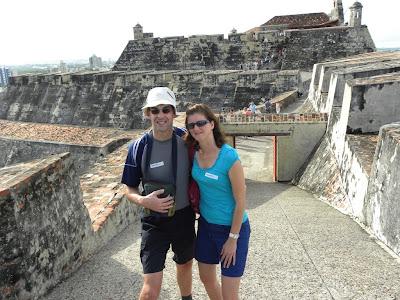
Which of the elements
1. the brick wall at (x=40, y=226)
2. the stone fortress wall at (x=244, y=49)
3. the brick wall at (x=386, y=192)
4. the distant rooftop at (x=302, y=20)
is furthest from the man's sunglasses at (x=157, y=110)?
the distant rooftop at (x=302, y=20)

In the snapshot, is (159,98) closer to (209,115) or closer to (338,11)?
(209,115)

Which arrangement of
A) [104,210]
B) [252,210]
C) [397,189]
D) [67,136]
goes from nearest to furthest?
1. [397,189]
2. [104,210]
3. [252,210]
4. [67,136]

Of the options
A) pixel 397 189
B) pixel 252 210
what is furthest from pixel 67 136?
pixel 397 189

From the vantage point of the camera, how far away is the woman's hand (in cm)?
217

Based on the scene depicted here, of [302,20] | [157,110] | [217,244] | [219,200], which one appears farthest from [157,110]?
[302,20]

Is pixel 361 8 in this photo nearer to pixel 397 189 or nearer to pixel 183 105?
pixel 183 105

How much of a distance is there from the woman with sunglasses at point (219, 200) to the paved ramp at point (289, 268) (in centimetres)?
68

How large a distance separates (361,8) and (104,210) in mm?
19556

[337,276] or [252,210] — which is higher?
[337,276]

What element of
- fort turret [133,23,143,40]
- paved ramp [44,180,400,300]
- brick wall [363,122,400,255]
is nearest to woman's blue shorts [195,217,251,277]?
paved ramp [44,180,400,300]

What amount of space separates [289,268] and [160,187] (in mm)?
1649

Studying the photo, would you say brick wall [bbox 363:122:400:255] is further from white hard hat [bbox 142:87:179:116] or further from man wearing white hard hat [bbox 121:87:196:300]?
white hard hat [bbox 142:87:179:116]

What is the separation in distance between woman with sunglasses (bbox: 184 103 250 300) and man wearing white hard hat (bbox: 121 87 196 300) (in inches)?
5.7

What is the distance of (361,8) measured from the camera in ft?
62.1
